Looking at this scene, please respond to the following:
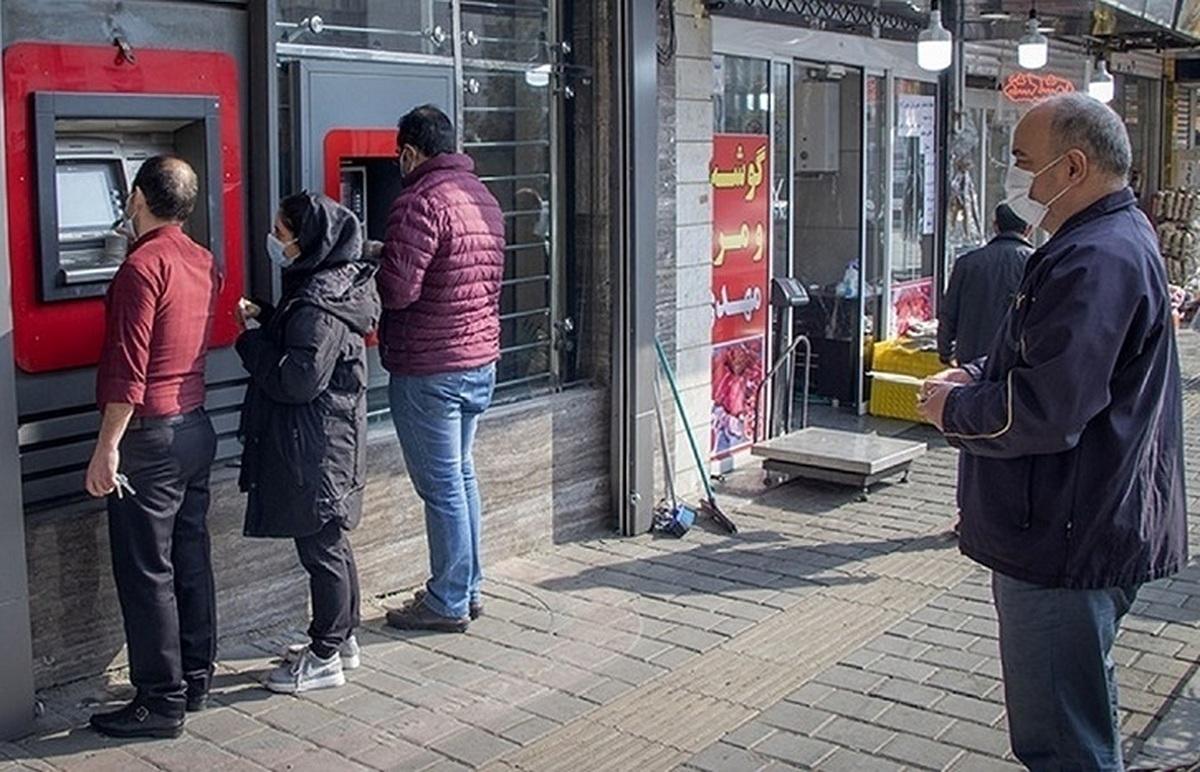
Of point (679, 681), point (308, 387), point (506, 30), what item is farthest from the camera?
point (506, 30)

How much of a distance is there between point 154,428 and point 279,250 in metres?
0.80

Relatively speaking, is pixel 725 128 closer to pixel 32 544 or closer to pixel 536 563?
pixel 536 563

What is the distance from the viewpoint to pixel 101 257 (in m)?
4.75

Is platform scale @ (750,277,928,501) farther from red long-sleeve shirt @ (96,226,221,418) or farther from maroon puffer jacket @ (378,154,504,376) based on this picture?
red long-sleeve shirt @ (96,226,221,418)

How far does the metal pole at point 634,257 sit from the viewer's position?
21.8 ft

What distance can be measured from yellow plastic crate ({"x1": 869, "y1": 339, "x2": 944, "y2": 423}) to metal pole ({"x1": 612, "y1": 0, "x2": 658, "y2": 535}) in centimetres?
321

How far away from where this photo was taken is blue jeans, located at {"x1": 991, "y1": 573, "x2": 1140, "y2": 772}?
10.5 feet

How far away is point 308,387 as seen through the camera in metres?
4.57

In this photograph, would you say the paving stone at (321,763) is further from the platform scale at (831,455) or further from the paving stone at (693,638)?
the platform scale at (831,455)

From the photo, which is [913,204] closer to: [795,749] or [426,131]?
[426,131]

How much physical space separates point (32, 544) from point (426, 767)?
1.47 meters

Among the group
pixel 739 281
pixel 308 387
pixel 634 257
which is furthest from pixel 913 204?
pixel 308 387

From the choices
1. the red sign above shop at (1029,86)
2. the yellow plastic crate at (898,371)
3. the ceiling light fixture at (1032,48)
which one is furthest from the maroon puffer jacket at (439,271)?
the red sign above shop at (1029,86)

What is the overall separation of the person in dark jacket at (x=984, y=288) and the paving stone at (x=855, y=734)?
248cm
